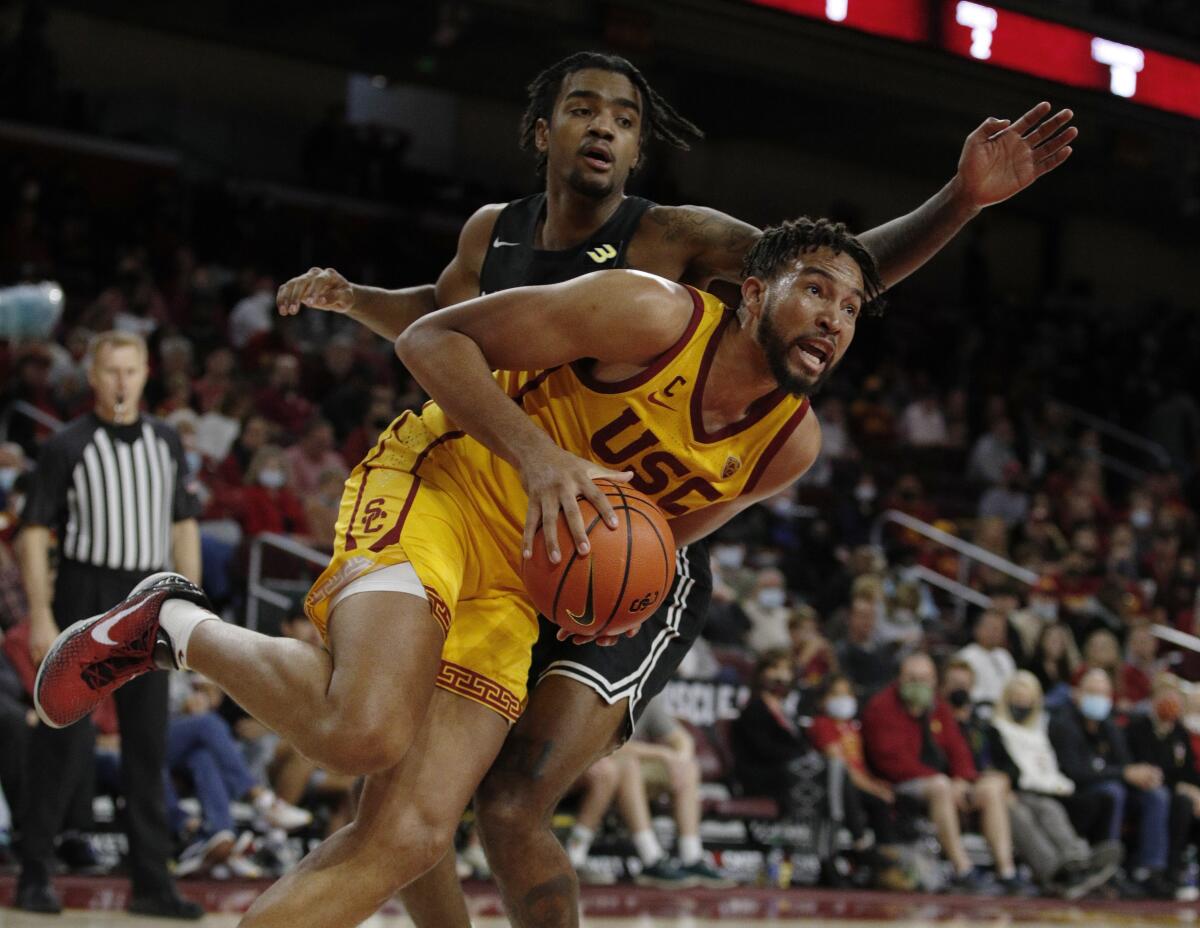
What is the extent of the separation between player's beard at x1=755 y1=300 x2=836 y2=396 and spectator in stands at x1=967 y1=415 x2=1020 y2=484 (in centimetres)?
1194

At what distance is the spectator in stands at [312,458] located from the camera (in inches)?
379

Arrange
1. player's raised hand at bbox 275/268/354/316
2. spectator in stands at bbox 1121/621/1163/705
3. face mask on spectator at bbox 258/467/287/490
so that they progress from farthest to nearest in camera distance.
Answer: spectator in stands at bbox 1121/621/1163/705, face mask on spectator at bbox 258/467/287/490, player's raised hand at bbox 275/268/354/316

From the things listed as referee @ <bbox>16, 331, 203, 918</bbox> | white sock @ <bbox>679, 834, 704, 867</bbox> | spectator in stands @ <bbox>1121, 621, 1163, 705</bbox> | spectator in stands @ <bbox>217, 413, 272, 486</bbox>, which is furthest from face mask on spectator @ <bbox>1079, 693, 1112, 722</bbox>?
referee @ <bbox>16, 331, 203, 918</bbox>

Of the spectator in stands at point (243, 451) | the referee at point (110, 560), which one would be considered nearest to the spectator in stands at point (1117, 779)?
the spectator in stands at point (243, 451)

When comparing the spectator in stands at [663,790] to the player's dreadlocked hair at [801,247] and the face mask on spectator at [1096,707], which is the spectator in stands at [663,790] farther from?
the player's dreadlocked hair at [801,247]

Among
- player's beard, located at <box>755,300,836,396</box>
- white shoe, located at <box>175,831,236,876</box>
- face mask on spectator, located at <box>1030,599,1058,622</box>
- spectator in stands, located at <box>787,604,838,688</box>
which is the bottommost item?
white shoe, located at <box>175,831,236,876</box>

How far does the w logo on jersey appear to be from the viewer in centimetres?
394

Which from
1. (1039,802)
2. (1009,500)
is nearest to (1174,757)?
(1039,802)

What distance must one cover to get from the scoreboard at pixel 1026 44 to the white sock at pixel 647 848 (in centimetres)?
426

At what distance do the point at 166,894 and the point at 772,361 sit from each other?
3309 mm

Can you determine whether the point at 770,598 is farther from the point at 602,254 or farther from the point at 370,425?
the point at 602,254

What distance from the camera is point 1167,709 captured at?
386 inches

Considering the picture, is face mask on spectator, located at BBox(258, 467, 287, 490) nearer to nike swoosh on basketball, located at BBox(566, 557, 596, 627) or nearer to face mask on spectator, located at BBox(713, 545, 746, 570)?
face mask on spectator, located at BBox(713, 545, 746, 570)

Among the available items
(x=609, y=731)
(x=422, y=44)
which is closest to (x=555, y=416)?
(x=609, y=731)
